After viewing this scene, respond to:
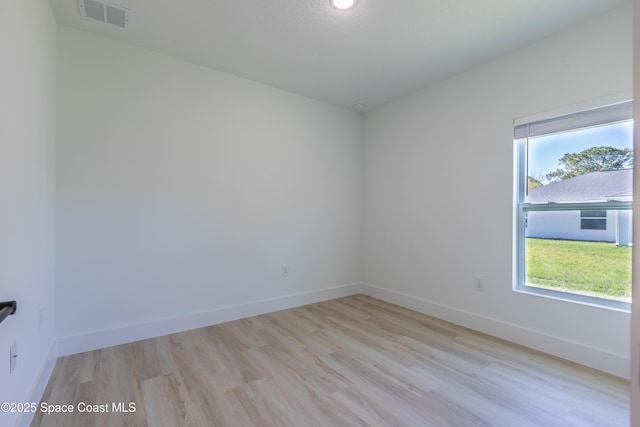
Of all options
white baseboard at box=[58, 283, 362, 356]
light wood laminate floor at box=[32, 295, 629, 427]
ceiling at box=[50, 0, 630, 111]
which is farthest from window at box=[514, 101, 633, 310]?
white baseboard at box=[58, 283, 362, 356]

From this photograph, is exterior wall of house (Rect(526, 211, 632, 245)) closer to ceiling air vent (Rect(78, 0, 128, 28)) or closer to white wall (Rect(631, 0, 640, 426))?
white wall (Rect(631, 0, 640, 426))

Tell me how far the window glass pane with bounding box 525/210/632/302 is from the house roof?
0.39 feet

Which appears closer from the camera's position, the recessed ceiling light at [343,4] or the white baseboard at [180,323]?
the recessed ceiling light at [343,4]

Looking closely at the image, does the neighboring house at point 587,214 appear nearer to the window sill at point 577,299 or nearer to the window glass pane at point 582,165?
the window glass pane at point 582,165

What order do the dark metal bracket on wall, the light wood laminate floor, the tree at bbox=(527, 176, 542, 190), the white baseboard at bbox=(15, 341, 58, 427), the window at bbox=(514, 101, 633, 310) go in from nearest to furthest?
the dark metal bracket on wall → the white baseboard at bbox=(15, 341, 58, 427) → the light wood laminate floor → the window at bbox=(514, 101, 633, 310) → the tree at bbox=(527, 176, 542, 190)

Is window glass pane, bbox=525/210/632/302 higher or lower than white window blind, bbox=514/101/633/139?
lower

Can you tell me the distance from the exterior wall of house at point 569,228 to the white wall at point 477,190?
0.72ft

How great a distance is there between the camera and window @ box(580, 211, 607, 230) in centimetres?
224

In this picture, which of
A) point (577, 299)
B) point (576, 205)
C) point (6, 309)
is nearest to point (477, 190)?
point (576, 205)

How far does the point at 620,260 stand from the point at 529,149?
108cm

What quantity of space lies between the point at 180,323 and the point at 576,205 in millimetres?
3626

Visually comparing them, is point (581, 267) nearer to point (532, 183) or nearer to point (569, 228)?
point (569, 228)

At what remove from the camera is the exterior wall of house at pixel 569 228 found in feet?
7.12

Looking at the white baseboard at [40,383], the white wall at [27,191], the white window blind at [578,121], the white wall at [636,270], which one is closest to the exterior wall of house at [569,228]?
the white window blind at [578,121]
